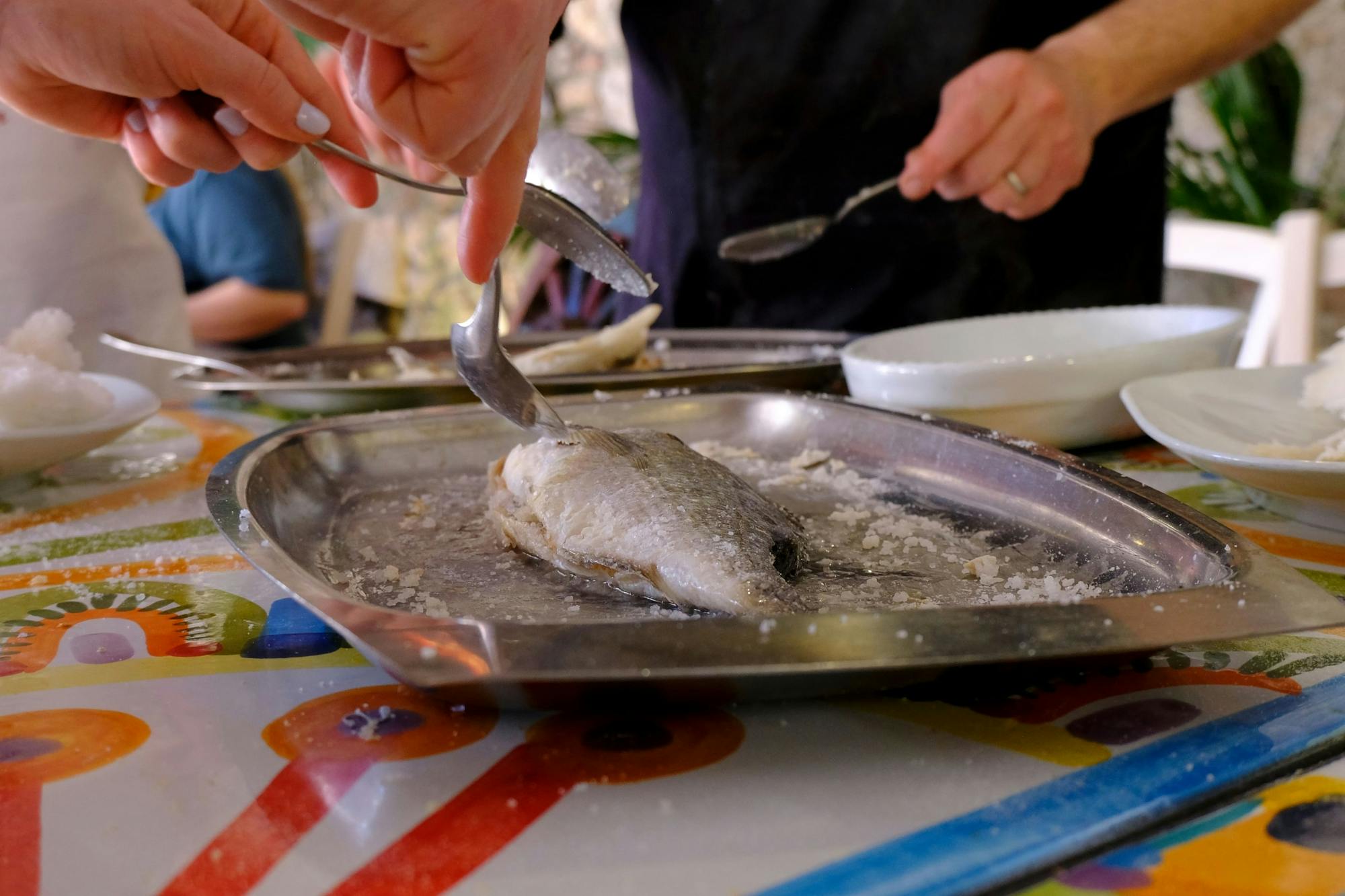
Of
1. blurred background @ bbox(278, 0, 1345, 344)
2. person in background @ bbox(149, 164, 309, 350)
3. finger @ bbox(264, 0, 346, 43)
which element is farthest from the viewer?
person in background @ bbox(149, 164, 309, 350)

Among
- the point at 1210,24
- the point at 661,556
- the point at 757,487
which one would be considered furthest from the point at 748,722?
the point at 1210,24

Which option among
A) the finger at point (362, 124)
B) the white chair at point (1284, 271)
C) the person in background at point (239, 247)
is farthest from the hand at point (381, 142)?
the person in background at point (239, 247)

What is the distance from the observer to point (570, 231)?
101 centimetres

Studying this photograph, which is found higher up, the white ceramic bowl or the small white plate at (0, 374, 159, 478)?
the white ceramic bowl

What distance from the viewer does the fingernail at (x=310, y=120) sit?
1000mm

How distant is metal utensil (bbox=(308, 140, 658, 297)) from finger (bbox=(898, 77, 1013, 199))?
70cm

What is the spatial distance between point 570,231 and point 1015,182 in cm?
84

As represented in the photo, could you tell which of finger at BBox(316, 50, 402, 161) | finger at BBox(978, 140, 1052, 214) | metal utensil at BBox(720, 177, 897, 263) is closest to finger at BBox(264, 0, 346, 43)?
finger at BBox(316, 50, 402, 161)

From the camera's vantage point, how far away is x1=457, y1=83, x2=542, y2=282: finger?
0.78 meters

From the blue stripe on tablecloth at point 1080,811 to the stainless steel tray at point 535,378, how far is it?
2.29 ft

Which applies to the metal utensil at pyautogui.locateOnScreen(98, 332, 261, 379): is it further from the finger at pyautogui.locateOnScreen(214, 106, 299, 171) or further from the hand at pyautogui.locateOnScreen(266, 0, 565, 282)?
the hand at pyautogui.locateOnScreen(266, 0, 565, 282)

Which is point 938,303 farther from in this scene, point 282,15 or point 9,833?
point 9,833

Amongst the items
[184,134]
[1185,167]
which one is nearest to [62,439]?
[184,134]

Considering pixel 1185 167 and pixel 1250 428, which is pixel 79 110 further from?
pixel 1185 167
